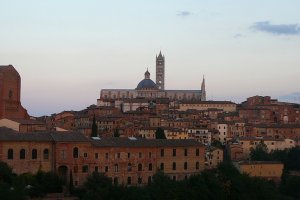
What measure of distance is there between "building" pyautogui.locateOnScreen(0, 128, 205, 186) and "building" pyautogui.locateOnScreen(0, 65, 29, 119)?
449 inches

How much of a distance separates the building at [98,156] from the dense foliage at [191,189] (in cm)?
267

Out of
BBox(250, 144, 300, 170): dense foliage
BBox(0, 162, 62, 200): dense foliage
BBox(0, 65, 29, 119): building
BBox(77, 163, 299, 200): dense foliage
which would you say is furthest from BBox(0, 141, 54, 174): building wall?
BBox(250, 144, 300, 170): dense foliage

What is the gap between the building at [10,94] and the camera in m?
45.4

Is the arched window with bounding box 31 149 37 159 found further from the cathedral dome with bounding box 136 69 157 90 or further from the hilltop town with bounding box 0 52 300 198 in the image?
the cathedral dome with bounding box 136 69 157 90

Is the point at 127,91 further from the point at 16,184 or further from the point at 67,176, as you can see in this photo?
the point at 16,184

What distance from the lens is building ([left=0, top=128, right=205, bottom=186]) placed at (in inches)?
1282

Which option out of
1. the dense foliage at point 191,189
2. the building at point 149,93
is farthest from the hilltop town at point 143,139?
the building at point 149,93

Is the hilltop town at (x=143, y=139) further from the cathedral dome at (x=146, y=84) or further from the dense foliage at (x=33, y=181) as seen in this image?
the cathedral dome at (x=146, y=84)

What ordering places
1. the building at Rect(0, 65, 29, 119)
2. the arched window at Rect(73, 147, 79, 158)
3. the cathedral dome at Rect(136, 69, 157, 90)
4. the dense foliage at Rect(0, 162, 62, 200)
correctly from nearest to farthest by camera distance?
the dense foliage at Rect(0, 162, 62, 200), the arched window at Rect(73, 147, 79, 158), the building at Rect(0, 65, 29, 119), the cathedral dome at Rect(136, 69, 157, 90)

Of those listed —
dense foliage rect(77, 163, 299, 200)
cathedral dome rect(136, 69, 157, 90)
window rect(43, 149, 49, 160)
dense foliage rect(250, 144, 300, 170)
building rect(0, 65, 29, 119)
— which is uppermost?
cathedral dome rect(136, 69, 157, 90)

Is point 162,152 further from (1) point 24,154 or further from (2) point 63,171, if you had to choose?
(1) point 24,154

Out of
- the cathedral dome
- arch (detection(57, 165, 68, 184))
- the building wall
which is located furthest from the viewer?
the cathedral dome

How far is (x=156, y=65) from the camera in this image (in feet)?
366

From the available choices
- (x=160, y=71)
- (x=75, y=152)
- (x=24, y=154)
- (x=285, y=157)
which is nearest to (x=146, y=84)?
(x=160, y=71)
